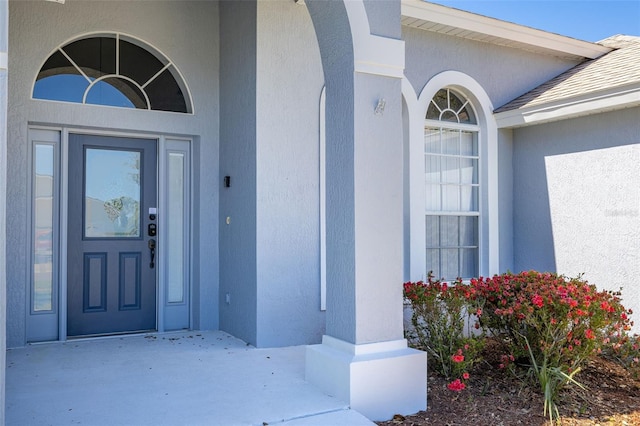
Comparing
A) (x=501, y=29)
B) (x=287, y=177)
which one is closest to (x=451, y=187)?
(x=501, y=29)

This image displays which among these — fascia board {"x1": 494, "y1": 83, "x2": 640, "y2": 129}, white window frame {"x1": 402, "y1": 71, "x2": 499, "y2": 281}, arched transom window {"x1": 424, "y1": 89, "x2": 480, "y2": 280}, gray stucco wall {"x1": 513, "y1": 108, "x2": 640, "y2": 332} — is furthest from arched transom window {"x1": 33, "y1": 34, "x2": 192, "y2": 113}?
gray stucco wall {"x1": 513, "y1": 108, "x2": 640, "y2": 332}

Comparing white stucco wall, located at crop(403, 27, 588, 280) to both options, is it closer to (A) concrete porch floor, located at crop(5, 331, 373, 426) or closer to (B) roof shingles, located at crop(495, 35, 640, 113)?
(B) roof shingles, located at crop(495, 35, 640, 113)

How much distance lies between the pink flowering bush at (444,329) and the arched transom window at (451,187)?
2187mm

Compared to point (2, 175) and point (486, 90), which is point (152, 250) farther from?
point (486, 90)

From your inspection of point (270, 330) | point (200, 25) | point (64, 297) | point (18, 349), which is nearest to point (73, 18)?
point (200, 25)

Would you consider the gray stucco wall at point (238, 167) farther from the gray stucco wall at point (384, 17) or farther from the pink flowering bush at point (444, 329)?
the gray stucco wall at point (384, 17)

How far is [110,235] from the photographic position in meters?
6.51

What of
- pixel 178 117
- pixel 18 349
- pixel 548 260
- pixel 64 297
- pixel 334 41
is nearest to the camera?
pixel 334 41

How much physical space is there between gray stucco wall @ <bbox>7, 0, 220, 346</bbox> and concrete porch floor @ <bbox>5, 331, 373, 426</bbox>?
85 cm

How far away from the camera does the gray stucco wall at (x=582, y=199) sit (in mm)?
6840

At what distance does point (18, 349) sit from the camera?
5.77 metres

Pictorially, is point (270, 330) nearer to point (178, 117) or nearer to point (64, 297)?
point (64, 297)

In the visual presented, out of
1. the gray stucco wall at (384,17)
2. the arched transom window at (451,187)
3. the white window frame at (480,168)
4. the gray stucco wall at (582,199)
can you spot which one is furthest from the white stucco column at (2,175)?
the gray stucco wall at (582,199)

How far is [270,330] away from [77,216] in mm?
2576
